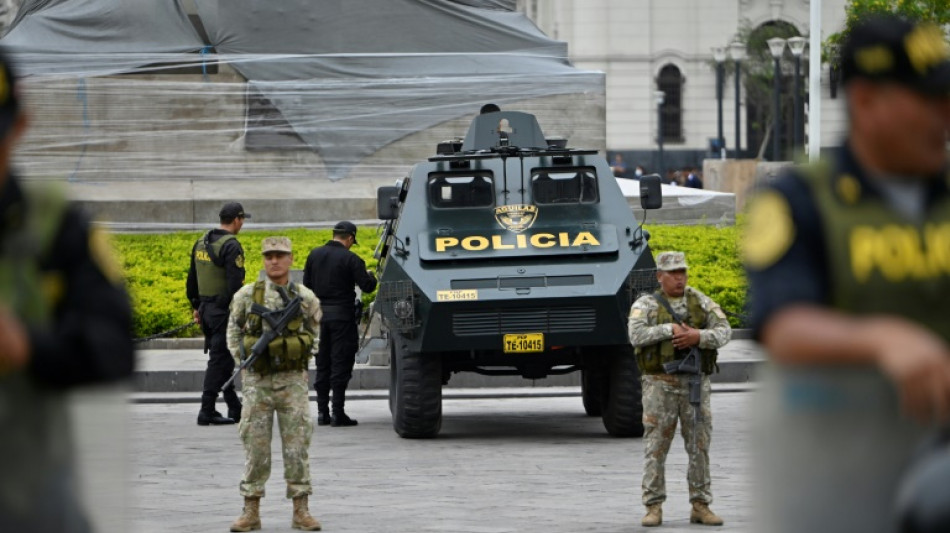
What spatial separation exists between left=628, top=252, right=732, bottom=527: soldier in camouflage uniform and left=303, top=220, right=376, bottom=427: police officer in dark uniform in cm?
537

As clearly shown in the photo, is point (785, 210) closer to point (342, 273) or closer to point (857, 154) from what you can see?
point (857, 154)

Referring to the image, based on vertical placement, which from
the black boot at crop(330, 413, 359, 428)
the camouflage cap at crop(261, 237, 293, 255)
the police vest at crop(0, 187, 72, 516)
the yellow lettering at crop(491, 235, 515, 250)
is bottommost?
the black boot at crop(330, 413, 359, 428)

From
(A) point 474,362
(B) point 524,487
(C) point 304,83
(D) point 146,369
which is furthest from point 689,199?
(B) point 524,487

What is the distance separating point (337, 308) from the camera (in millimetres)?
15344

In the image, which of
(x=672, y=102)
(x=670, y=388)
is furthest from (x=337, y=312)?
(x=672, y=102)

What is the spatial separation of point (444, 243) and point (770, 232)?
1110 centimetres

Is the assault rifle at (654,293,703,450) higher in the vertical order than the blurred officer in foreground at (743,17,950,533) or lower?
lower

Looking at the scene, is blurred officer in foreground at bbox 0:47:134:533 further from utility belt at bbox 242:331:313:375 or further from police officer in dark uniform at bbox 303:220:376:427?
police officer in dark uniform at bbox 303:220:376:427

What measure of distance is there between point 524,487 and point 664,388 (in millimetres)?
1745

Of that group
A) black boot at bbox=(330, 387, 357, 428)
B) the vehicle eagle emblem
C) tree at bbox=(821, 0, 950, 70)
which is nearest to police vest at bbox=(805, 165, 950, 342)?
the vehicle eagle emblem

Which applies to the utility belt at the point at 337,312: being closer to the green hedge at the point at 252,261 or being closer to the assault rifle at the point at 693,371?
the green hedge at the point at 252,261

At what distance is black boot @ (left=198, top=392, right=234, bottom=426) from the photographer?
15.3 meters

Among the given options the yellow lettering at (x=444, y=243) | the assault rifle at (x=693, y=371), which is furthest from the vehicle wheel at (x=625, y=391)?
the assault rifle at (x=693, y=371)

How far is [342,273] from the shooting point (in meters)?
15.3
